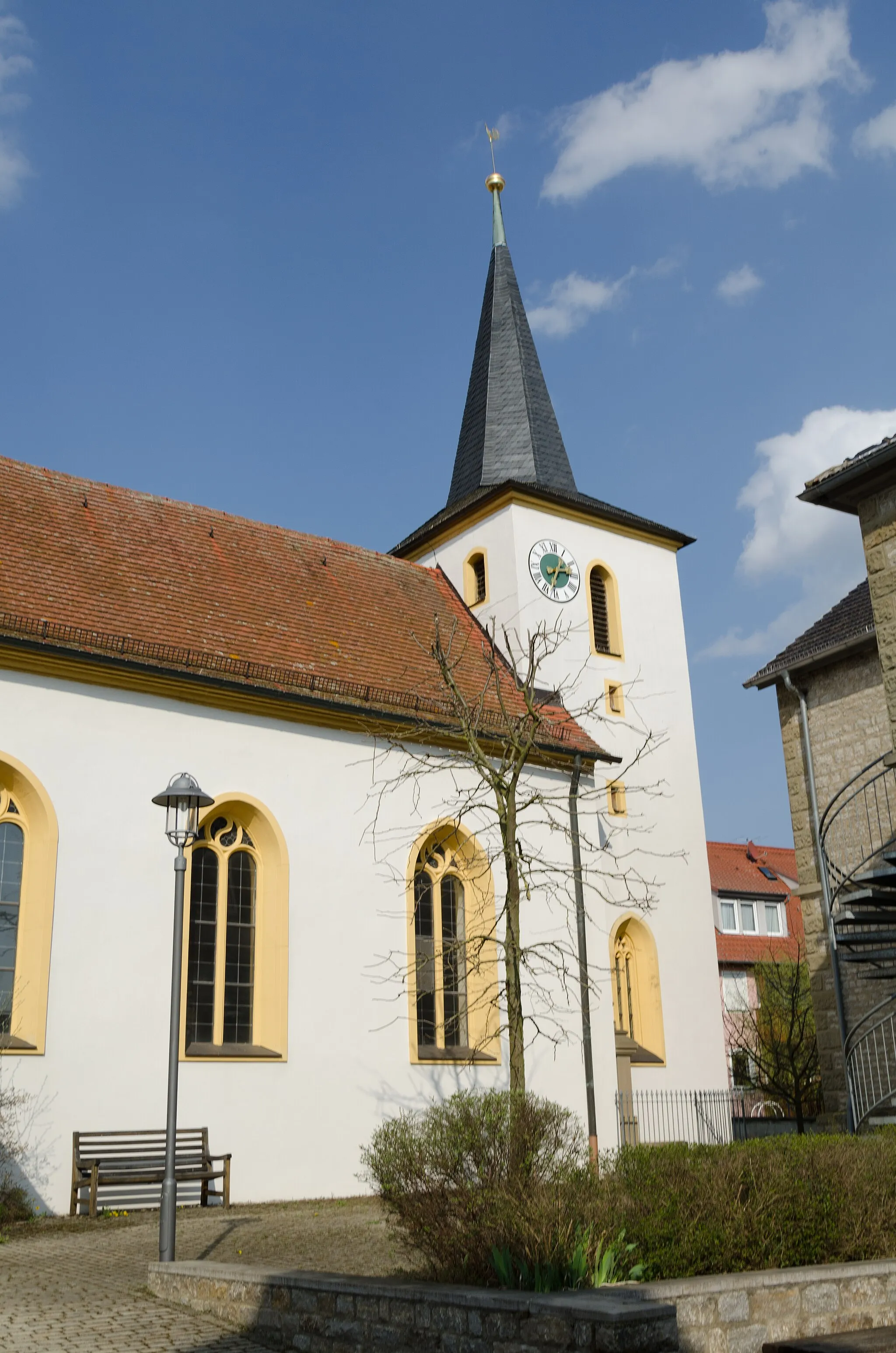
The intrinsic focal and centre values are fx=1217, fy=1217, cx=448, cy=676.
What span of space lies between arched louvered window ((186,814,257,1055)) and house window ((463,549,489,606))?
9258 millimetres

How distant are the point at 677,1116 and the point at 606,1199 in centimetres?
1459

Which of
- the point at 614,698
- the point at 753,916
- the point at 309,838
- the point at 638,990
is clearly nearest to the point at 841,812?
the point at 638,990

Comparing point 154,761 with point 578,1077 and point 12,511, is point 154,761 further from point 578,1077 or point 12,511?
point 578,1077

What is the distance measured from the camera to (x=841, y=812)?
18406mm

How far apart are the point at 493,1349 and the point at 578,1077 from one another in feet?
41.1

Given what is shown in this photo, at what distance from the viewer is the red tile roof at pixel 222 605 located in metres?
15.6

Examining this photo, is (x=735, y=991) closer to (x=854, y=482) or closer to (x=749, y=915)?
(x=749, y=915)

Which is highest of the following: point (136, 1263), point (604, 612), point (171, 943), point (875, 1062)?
point (604, 612)

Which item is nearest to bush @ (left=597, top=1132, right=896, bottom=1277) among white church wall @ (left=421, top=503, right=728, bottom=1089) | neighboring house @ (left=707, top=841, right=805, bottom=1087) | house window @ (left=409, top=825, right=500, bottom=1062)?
house window @ (left=409, top=825, right=500, bottom=1062)

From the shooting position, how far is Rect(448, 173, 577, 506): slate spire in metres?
24.9

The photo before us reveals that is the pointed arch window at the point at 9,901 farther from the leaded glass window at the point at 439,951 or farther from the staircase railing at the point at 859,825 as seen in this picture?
the staircase railing at the point at 859,825

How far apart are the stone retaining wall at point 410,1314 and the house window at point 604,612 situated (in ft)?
54.5

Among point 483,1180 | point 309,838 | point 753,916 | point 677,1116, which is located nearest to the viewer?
point 483,1180

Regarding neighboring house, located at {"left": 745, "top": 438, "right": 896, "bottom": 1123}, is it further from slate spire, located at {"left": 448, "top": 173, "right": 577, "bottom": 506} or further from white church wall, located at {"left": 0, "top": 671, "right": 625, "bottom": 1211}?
slate spire, located at {"left": 448, "top": 173, "right": 577, "bottom": 506}
